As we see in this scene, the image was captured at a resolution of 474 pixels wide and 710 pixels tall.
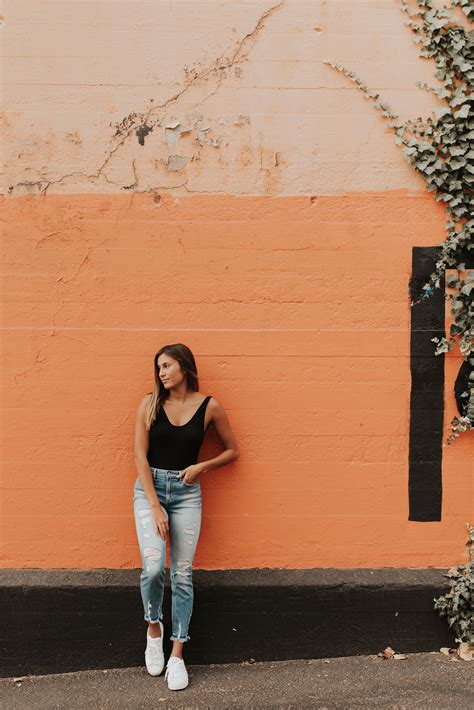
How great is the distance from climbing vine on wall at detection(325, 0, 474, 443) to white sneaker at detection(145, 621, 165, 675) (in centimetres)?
212

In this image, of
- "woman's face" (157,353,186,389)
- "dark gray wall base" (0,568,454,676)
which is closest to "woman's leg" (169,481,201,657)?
"dark gray wall base" (0,568,454,676)

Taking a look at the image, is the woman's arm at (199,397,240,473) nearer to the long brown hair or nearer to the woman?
the woman

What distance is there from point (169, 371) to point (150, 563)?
3.48 feet

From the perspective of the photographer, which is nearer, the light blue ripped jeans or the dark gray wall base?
the light blue ripped jeans

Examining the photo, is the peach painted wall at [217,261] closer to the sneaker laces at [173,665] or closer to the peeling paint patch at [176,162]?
the peeling paint patch at [176,162]

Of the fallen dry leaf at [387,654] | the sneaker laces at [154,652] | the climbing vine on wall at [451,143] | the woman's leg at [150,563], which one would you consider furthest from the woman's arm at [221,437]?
the fallen dry leaf at [387,654]

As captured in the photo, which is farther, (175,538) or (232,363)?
(232,363)

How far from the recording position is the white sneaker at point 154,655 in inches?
168

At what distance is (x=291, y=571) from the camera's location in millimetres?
4574

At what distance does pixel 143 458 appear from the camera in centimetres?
421

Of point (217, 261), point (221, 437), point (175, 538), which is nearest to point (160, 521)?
point (175, 538)

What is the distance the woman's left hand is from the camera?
421 cm

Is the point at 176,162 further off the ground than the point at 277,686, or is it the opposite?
the point at 176,162

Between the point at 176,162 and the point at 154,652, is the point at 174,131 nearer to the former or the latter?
the point at 176,162
